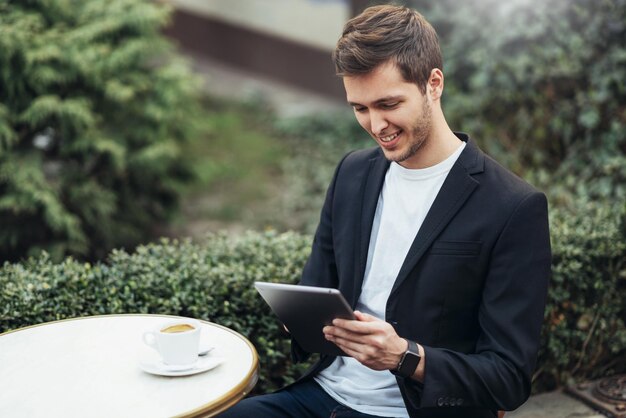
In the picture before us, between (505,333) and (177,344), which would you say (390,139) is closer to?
(505,333)

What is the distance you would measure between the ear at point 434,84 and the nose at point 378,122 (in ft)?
0.55

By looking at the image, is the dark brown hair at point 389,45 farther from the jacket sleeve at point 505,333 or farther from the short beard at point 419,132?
the jacket sleeve at point 505,333

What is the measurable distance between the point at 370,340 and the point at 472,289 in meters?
0.41

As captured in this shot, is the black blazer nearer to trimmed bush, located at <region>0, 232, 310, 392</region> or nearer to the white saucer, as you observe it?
the white saucer

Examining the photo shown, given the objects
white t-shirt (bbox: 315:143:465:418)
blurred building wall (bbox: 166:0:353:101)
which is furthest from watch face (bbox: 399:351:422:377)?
blurred building wall (bbox: 166:0:353:101)

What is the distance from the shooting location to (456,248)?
2.53 m

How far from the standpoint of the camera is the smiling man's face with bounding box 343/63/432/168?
100 inches

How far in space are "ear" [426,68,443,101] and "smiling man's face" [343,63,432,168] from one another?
0.11 ft

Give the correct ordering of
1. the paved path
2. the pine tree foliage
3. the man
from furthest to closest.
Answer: the pine tree foliage, the paved path, the man

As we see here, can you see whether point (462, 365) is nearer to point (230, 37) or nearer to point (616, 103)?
point (616, 103)

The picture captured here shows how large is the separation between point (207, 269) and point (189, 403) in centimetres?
144

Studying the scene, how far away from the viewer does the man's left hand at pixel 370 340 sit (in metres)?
2.29

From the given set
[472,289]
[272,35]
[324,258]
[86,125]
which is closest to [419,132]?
[472,289]

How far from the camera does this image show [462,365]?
2395 millimetres
